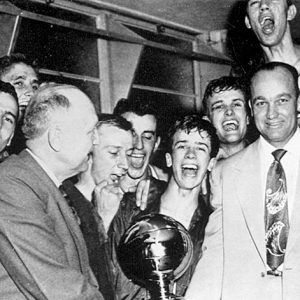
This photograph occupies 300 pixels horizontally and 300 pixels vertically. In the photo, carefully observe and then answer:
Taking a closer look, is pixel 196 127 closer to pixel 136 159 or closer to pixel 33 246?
pixel 136 159

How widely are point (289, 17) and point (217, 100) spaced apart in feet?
3.00

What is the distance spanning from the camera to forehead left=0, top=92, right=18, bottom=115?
2.56m

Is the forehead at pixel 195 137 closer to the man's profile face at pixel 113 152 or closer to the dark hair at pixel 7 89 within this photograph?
the man's profile face at pixel 113 152

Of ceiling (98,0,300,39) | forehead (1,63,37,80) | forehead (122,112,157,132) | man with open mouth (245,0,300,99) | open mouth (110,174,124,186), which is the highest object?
ceiling (98,0,300,39)

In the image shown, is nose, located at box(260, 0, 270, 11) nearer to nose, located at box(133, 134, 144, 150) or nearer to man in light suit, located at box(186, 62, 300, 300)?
man in light suit, located at box(186, 62, 300, 300)

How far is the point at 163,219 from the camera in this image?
5.83ft

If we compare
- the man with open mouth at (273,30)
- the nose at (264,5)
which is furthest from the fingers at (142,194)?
the nose at (264,5)

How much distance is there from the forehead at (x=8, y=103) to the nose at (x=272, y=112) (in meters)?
1.39

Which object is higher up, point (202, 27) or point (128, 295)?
point (202, 27)

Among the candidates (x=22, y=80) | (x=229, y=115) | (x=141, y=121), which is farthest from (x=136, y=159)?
(x=22, y=80)

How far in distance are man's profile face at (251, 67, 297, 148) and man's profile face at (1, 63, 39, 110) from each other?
1.48 meters

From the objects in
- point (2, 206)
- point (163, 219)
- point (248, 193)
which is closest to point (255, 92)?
point (248, 193)

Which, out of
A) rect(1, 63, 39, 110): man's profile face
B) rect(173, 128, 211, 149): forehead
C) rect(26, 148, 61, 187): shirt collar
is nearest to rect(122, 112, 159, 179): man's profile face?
rect(173, 128, 211, 149): forehead

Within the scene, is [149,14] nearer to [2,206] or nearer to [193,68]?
[193,68]
